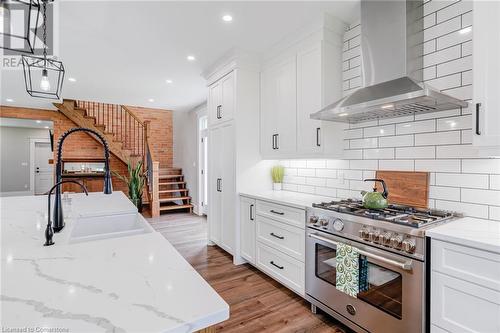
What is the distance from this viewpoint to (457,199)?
6.13ft

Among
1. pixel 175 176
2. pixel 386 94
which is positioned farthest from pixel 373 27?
Answer: pixel 175 176

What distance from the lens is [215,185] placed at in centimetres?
382

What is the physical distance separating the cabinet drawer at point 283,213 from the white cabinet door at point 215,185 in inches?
39.1

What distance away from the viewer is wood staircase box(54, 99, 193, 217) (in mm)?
6281

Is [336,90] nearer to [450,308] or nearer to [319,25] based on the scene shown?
[319,25]

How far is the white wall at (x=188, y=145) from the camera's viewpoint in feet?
21.1

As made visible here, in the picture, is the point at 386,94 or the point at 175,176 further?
the point at 175,176

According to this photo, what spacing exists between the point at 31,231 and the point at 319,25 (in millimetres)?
2756

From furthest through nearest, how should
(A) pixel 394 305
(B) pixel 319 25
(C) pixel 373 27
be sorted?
(B) pixel 319 25 < (C) pixel 373 27 < (A) pixel 394 305

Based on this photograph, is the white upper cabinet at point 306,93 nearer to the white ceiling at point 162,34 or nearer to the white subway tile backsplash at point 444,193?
the white ceiling at point 162,34

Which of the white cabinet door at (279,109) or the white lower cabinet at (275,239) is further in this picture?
the white cabinet door at (279,109)

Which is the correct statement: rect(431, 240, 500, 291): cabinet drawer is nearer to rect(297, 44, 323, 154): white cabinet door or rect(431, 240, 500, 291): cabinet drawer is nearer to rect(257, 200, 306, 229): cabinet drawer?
rect(257, 200, 306, 229): cabinet drawer

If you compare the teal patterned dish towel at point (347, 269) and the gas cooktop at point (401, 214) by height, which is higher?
the gas cooktop at point (401, 214)

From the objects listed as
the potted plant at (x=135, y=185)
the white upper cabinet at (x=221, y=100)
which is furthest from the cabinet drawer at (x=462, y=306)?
the potted plant at (x=135, y=185)
